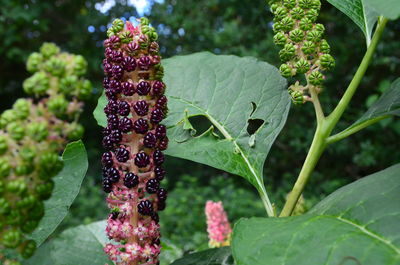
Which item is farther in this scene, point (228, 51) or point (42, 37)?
point (42, 37)

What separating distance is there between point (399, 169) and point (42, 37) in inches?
389

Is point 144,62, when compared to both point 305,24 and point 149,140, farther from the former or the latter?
point 305,24

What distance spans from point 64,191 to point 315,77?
634mm

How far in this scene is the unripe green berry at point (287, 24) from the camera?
1.22 metres

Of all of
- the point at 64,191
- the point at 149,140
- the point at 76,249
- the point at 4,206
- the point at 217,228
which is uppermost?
the point at 4,206

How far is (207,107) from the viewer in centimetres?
154

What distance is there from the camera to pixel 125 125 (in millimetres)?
1033

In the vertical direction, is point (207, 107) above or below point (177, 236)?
Answer: above

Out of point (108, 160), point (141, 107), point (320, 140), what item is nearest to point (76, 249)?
point (108, 160)

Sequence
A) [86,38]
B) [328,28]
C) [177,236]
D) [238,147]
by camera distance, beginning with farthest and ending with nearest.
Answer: [86,38] → [328,28] → [177,236] → [238,147]

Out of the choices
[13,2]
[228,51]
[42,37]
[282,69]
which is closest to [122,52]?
[282,69]

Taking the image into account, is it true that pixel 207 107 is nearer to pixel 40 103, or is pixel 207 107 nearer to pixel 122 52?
pixel 122 52

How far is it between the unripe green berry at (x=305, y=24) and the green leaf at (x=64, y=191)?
59 centimetres

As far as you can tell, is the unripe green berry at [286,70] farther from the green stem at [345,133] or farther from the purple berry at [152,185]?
the purple berry at [152,185]
